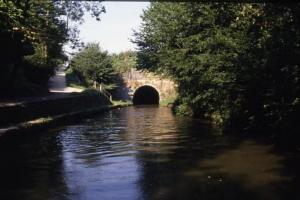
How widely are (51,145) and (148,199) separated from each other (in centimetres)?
1145

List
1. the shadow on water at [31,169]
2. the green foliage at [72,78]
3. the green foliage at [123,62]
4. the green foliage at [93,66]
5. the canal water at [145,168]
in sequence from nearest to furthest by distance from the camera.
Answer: the canal water at [145,168], the shadow on water at [31,169], the green foliage at [93,66], the green foliage at [72,78], the green foliage at [123,62]

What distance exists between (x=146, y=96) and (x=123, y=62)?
7.43m

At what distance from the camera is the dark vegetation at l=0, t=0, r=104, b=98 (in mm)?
27578

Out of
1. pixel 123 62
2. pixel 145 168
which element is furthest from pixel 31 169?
pixel 123 62

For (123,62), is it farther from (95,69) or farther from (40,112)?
(40,112)

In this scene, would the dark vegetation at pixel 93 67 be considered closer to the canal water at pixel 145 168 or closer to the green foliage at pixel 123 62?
the green foliage at pixel 123 62

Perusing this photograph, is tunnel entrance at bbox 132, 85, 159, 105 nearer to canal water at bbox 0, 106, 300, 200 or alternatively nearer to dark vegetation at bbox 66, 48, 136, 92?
dark vegetation at bbox 66, 48, 136, 92

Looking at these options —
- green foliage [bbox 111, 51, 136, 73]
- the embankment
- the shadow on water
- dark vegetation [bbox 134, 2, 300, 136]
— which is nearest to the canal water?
the shadow on water

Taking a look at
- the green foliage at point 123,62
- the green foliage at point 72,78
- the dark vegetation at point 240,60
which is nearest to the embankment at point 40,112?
the dark vegetation at point 240,60

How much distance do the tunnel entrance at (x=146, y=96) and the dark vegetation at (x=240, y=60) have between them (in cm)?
3222

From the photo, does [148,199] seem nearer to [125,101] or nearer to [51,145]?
[51,145]

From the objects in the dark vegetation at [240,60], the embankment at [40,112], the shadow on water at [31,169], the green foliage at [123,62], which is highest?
the green foliage at [123,62]

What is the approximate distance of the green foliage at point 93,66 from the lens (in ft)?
209

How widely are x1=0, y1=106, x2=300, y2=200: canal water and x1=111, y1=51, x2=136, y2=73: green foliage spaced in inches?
1692
